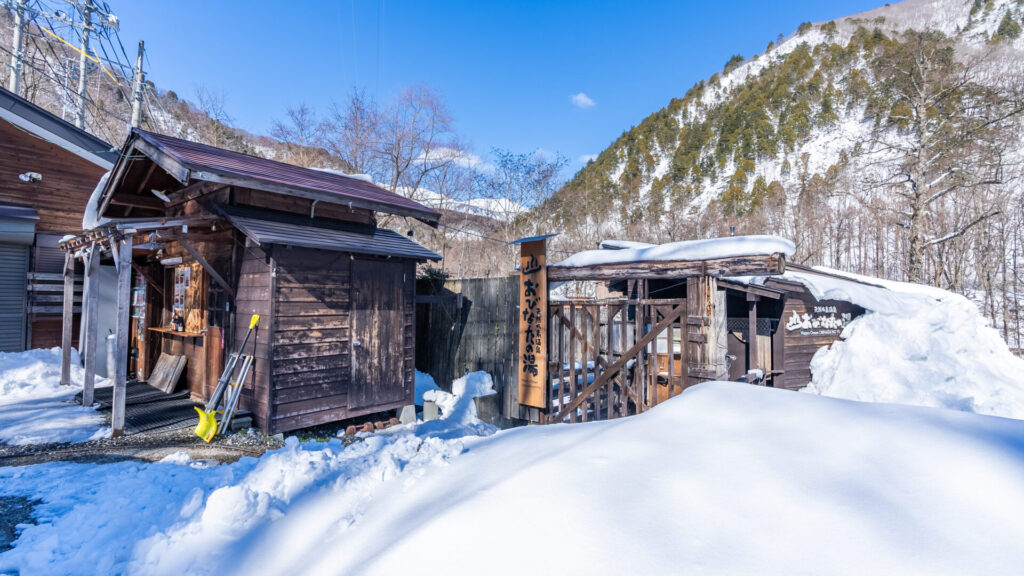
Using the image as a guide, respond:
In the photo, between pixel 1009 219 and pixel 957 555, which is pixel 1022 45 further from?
pixel 957 555

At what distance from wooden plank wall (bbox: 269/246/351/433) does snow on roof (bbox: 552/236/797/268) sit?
12.2 feet

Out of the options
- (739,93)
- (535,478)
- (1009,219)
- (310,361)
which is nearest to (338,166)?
(310,361)

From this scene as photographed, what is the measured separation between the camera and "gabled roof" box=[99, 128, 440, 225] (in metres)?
5.85

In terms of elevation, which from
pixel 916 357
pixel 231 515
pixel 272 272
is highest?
pixel 272 272

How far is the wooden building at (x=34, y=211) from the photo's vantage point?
28.7 ft

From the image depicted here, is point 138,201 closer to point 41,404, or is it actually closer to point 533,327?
point 41,404

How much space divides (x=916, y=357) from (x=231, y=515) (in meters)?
12.1

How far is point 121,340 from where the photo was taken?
5.77 metres

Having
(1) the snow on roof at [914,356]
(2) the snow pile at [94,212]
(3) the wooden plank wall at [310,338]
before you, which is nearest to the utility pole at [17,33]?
(2) the snow pile at [94,212]

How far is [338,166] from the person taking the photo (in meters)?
21.0

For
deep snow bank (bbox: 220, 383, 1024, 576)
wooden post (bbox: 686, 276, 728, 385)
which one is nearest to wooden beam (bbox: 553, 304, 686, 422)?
wooden post (bbox: 686, 276, 728, 385)

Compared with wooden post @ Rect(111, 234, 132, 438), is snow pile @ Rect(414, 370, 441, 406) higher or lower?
lower

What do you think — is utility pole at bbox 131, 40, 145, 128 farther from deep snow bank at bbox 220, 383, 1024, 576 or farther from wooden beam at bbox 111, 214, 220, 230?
deep snow bank at bbox 220, 383, 1024, 576

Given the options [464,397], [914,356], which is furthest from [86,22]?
[914,356]
